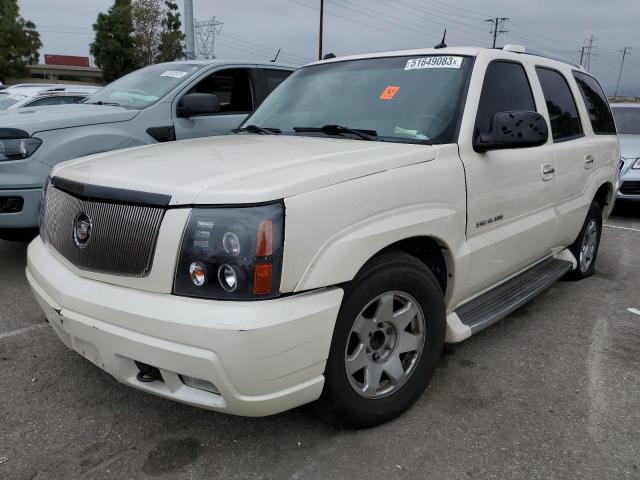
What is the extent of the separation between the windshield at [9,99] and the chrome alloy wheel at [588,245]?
8.75m

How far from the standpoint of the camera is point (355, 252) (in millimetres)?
2113

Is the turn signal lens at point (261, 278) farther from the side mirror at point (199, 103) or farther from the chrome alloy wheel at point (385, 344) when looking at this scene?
the side mirror at point (199, 103)

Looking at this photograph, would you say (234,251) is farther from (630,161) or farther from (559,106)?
(630,161)

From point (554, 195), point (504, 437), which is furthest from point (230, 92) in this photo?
point (504, 437)

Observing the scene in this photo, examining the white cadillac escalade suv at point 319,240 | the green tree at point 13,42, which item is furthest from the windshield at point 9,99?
the green tree at point 13,42

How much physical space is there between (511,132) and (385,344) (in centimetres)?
128

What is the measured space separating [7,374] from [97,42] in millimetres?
46743

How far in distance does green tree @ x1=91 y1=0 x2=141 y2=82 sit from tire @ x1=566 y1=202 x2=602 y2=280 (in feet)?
132

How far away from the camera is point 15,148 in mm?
4141

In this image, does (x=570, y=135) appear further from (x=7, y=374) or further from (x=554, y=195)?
(x=7, y=374)

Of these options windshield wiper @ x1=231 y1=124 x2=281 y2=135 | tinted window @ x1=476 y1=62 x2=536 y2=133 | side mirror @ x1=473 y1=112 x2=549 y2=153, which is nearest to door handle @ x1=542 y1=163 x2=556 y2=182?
tinted window @ x1=476 y1=62 x2=536 y2=133

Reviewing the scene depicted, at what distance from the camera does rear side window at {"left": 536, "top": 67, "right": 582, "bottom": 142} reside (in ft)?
12.2

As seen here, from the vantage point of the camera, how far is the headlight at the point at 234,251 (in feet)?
6.27

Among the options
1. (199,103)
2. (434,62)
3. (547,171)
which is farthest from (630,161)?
(199,103)
